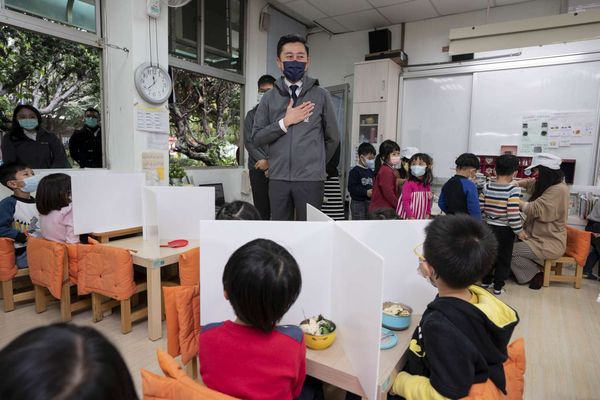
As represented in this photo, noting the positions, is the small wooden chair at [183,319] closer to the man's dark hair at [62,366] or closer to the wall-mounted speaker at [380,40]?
the man's dark hair at [62,366]

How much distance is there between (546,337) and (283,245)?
222 centimetres

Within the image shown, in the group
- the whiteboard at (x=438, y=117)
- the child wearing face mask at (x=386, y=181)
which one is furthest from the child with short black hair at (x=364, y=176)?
the whiteboard at (x=438, y=117)

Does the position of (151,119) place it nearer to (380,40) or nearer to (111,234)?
(111,234)

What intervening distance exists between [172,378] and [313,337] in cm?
48

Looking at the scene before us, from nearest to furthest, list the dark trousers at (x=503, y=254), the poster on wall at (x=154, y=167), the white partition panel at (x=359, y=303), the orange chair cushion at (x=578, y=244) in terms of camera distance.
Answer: the white partition panel at (x=359, y=303) < the dark trousers at (x=503, y=254) < the orange chair cushion at (x=578, y=244) < the poster on wall at (x=154, y=167)

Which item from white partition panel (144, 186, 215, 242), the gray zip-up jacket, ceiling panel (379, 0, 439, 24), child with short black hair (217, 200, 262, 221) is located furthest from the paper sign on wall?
ceiling panel (379, 0, 439, 24)

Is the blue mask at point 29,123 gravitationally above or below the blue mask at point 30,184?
above

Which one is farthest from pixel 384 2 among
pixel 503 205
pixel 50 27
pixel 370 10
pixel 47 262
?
pixel 47 262

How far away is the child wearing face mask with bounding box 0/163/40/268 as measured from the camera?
8.59 ft

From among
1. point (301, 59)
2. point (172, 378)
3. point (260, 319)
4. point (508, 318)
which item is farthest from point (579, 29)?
point (172, 378)

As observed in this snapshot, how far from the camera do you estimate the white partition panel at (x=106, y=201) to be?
2369 mm

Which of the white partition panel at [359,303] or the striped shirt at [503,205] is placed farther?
the striped shirt at [503,205]

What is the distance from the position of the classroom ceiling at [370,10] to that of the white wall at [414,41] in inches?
3.5

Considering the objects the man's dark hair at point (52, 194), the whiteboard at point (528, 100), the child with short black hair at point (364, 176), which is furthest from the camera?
the whiteboard at point (528, 100)
